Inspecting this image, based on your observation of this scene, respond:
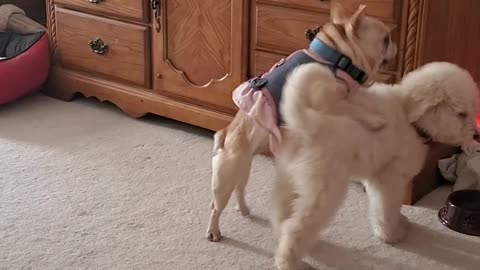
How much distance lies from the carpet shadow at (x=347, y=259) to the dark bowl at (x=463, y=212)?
264 mm

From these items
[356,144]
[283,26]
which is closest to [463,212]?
[356,144]

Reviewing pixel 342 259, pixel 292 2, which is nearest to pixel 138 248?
pixel 342 259

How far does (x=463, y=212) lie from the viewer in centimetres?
211

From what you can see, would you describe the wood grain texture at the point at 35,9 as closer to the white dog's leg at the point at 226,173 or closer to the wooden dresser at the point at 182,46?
the wooden dresser at the point at 182,46

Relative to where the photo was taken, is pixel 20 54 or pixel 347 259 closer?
pixel 347 259

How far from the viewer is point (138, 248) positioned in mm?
2020

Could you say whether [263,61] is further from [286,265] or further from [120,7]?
[286,265]

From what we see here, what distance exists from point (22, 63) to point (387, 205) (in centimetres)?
167

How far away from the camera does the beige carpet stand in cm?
198

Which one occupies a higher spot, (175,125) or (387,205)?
(387,205)

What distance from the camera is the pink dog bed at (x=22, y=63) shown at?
9.86 feet

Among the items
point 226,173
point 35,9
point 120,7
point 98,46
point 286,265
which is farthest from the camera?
point 35,9

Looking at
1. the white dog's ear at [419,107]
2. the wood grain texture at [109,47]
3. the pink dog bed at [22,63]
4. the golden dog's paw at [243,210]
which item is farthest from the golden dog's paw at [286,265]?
the pink dog bed at [22,63]

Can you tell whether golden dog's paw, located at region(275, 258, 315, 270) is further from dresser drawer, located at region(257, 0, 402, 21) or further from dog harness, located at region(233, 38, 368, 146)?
dresser drawer, located at region(257, 0, 402, 21)
